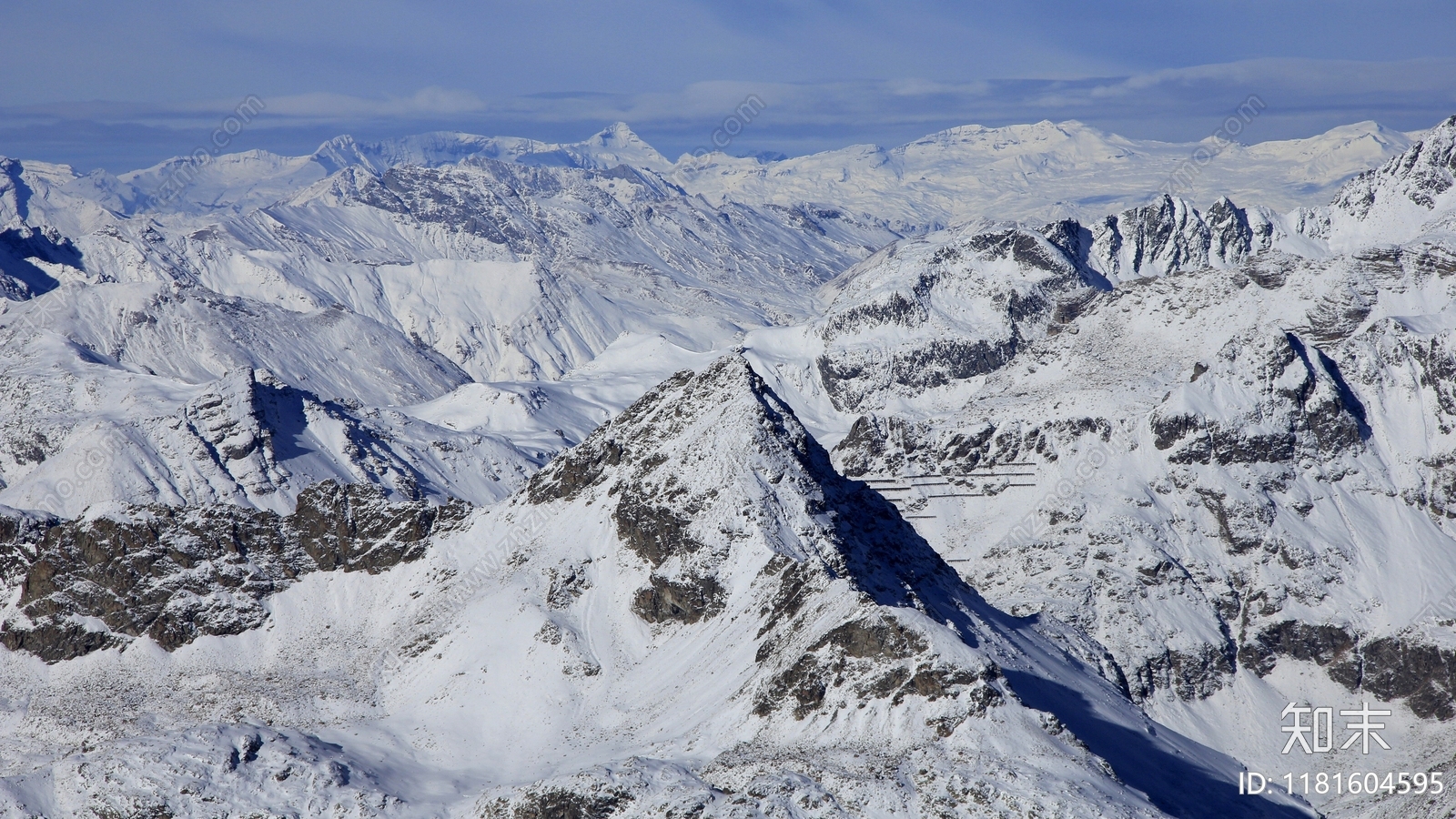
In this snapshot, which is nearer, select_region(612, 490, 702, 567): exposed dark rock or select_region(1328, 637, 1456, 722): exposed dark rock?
select_region(612, 490, 702, 567): exposed dark rock

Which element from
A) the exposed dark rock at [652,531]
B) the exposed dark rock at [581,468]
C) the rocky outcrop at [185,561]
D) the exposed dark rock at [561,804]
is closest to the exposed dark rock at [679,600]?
the exposed dark rock at [652,531]

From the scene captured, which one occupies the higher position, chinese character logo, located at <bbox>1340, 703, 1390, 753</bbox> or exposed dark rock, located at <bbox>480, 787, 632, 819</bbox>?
exposed dark rock, located at <bbox>480, 787, 632, 819</bbox>

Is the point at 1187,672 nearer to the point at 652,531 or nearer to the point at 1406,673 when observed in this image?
the point at 1406,673

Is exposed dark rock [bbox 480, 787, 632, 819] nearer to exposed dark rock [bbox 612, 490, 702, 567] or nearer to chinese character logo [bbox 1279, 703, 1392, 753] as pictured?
exposed dark rock [bbox 612, 490, 702, 567]

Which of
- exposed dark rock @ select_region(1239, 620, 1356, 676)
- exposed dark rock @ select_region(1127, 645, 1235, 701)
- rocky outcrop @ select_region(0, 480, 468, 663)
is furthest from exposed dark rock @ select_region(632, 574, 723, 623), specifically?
exposed dark rock @ select_region(1239, 620, 1356, 676)

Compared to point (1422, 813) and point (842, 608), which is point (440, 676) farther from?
point (1422, 813)

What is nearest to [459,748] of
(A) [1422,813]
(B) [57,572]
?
(B) [57,572]

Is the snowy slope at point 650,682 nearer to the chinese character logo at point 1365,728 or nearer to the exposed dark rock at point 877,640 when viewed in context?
the exposed dark rock at point 877,640

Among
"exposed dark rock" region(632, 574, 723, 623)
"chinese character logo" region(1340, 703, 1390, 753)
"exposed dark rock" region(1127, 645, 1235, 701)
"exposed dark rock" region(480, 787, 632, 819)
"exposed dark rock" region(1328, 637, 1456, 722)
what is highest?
"exposed dark rock" region(632, 574, 723, 623)
